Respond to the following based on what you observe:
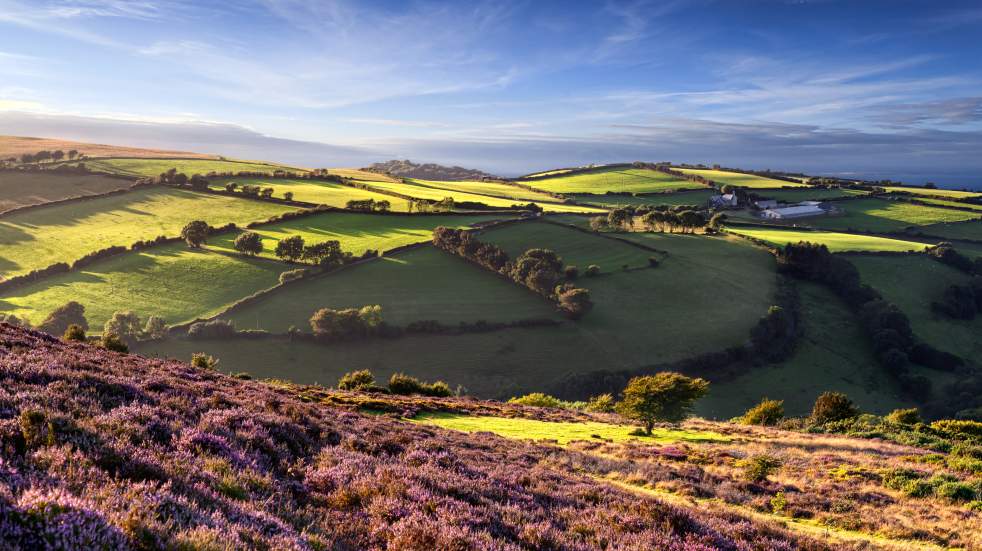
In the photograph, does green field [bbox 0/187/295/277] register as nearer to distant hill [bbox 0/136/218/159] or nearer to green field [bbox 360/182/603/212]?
green field [bbox 360/182/603/212]

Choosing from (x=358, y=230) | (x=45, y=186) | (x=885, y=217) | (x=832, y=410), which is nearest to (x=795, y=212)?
(x=885, y=217)

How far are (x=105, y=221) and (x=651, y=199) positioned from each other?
545 ft

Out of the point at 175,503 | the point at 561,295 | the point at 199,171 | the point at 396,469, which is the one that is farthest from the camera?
the point at 199,171

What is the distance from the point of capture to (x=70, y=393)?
1294 centimetres

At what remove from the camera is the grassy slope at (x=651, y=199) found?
17225cm

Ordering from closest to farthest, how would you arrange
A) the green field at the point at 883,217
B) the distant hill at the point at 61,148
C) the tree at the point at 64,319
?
the tree at the point at 64,319
the green field at the point at 883,217
the distant hill at the point at 61,148

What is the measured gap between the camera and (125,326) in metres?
63.0

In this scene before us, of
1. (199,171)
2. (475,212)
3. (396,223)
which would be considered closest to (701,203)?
(475,212)

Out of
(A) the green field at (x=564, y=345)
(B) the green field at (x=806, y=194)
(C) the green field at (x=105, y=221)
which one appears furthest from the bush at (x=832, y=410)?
(B) the green field at (x=806, y=194)

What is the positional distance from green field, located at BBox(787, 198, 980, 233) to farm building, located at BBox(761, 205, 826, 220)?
9.56 ft

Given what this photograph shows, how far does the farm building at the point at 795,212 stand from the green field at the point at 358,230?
10084 cm

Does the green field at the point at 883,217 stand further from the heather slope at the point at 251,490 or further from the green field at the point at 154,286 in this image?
the heather slope at the point at 251,490

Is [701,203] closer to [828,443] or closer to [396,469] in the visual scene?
[828,443]

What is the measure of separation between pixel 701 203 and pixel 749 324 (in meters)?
106
